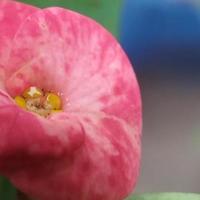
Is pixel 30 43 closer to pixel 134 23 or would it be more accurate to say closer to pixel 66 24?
pixel 66 24

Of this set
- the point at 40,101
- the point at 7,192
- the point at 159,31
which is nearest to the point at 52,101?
the point at 40,101

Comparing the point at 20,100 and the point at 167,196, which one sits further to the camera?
the point at 167,196

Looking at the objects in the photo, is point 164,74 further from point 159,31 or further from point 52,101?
point 52,101

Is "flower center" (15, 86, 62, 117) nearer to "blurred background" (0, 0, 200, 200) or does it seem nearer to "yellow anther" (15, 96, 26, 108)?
"yellow anther" (15, 96, 26, 108)

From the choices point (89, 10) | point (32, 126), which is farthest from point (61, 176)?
point (89, 10)

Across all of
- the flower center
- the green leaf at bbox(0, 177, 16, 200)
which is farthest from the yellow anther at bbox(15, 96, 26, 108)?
the green leaf at bbox(0, 177, 16, 200)

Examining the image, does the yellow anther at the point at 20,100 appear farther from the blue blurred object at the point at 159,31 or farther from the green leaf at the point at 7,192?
the blue blurred object at the point at 159,31
